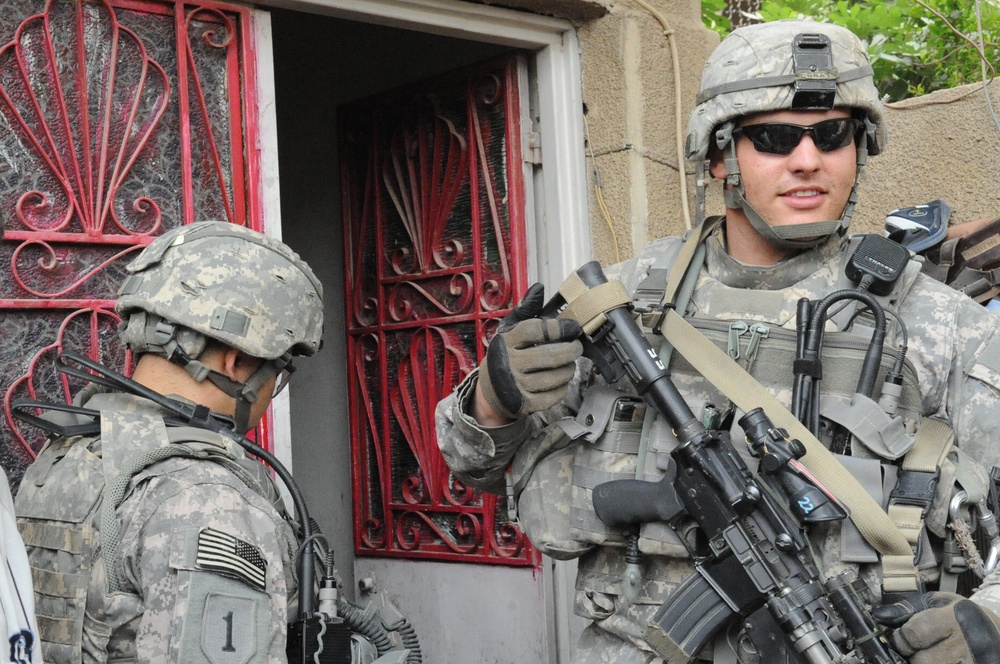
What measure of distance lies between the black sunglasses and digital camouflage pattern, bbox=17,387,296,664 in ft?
4.06

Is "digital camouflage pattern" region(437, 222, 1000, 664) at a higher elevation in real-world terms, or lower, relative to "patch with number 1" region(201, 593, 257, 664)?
higher

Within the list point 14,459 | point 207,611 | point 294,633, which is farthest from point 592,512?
point 14,459

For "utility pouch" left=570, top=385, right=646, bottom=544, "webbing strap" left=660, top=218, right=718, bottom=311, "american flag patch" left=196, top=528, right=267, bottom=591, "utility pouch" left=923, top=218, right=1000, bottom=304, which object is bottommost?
"american flag patch" left=196, top=528, right=267, bottom=591

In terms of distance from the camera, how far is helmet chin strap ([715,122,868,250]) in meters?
2.30

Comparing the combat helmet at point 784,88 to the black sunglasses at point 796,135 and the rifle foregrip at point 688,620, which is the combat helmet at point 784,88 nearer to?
the black sunglasses at point 796,135

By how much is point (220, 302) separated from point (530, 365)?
606mm

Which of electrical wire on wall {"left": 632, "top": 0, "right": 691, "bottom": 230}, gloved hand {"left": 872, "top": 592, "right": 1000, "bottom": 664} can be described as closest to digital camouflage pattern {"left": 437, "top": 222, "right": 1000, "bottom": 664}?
gloved hand {"left": 872, "top": 592, "right": 1000, "bottom": 664}

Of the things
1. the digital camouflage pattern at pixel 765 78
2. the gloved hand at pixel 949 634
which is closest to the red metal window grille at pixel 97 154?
the digital camouflage pattern at pixel 765 78

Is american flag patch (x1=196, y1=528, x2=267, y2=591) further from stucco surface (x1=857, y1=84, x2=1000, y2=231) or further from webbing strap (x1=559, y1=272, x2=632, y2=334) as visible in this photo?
stucco surface (x1=857, y1=84, x2=1000, y2=231)

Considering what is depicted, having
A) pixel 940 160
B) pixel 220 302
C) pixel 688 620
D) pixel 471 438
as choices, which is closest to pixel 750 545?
pixel 688 620

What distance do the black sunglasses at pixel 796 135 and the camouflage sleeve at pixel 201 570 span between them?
1265 mm

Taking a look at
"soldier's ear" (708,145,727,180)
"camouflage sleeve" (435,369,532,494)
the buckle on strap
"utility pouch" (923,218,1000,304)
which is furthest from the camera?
"utility pouch" (923,218,1000,304)

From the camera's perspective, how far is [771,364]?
2.24m

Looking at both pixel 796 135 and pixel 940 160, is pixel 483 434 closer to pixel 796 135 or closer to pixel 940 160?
pixel 796 135
